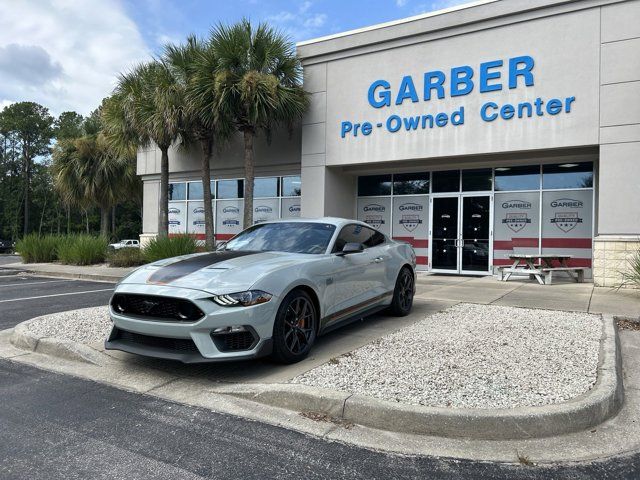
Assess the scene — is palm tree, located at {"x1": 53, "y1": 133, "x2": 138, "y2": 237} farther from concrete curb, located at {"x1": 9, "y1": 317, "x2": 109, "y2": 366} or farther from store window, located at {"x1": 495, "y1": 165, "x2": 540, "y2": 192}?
concrete curb, located at {"x1": 9, "y1": 317, "x2": 109, "y2": 366}

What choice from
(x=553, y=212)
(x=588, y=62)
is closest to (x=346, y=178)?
(x=553, y=212)

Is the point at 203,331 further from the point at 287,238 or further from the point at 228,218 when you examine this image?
the point at 228,218

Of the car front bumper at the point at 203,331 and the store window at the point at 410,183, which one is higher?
the store window at the point at 410,183

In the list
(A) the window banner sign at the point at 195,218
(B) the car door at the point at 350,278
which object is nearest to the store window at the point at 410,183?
(A) the window banner sign at the point at 195,218

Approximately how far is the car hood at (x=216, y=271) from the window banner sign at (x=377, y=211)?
11.0 meters

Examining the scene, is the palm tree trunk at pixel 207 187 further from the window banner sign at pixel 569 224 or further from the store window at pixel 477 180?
the window banner sign at pixel 569 224

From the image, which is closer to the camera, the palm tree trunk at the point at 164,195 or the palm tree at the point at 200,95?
the palm tree at the point at 200,95

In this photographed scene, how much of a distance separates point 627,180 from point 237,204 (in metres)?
12.5

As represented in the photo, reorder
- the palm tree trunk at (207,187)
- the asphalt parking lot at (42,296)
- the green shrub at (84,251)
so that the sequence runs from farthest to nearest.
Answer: the green shrub at (84,251) < the palm tree trunk at (207,187) < the asphalt parking lot at (42,296)

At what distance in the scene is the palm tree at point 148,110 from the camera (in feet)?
49.1

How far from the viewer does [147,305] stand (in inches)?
178

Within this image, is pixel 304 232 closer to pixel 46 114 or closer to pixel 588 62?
pixel 588 62

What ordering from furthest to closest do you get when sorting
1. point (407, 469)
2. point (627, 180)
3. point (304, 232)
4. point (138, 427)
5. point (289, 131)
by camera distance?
point (289, 131)
point (627, 180)
point (304, 232)
point (138, 427)
point (407, 469)

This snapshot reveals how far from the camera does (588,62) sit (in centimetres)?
1152
